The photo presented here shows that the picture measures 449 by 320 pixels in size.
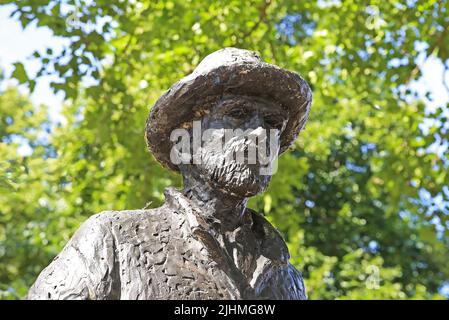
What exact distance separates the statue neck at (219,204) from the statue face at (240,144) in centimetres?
4

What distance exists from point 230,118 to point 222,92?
105mm

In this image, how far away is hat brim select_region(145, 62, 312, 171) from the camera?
11.5ft

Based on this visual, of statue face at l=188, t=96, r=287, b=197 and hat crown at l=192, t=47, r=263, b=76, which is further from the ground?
hat crown at l=192, t=47, r=263, b=76

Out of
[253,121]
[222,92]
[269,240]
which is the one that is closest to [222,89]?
[222,92]

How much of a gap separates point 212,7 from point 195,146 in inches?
222

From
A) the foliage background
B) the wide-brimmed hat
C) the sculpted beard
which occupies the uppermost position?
the wide-brimmed hat

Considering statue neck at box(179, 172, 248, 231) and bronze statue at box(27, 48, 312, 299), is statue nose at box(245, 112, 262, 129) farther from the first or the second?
statue neck at box(179, 172, 248, 231)

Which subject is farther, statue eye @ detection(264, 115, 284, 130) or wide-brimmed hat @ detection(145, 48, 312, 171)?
statue eye @ detection(264, 115, 284, 130)

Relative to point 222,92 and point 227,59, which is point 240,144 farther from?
point 227,59

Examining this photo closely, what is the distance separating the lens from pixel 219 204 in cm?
353

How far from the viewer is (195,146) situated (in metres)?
3.62

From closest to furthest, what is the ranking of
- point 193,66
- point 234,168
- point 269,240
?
point 234,168 < point 269,240 < point 193,66

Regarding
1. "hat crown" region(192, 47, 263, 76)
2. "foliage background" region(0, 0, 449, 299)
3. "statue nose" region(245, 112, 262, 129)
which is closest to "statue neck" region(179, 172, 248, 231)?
"statue nose" region(245, 112, 262, 129)
